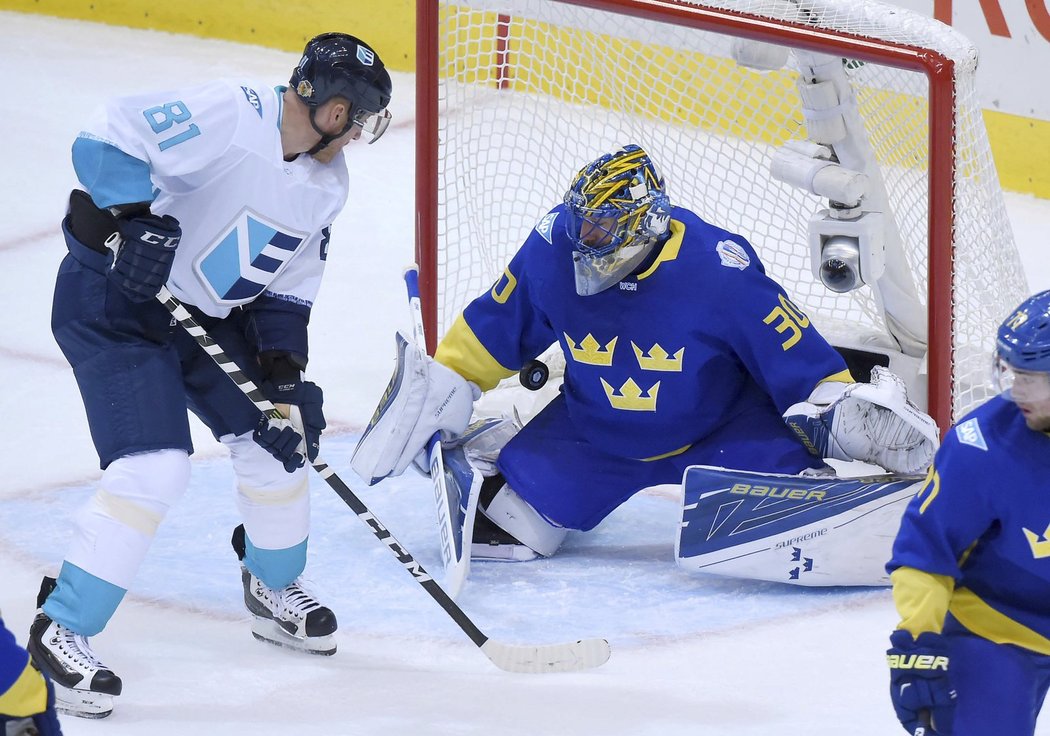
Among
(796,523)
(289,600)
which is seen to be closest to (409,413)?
(289,600)

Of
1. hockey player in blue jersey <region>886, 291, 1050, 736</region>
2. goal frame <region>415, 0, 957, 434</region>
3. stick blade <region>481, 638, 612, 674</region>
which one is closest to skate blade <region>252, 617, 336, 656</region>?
stick blade <region>481, 638, 612, 674</region>

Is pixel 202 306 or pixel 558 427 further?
pixel 558 427

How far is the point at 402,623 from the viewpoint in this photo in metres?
3.22

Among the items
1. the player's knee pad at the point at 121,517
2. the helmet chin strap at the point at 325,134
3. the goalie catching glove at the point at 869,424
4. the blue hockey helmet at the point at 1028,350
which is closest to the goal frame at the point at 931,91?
the goalie catching glove at the point at 869,424

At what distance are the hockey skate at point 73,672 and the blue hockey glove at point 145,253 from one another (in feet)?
1.90

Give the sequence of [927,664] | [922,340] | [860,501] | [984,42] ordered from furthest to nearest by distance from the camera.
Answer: [984,42] → [922,340] → [860,501] → [927,664]

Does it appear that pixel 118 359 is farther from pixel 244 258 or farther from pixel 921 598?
pixel 921 598

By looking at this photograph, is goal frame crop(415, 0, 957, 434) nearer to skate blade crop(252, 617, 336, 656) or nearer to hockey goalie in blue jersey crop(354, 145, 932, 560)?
hockey goalie in blue jersey crop(354, 145, 932, 560)

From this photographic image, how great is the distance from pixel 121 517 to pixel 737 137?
2.12m

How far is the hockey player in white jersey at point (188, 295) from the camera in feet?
9.02

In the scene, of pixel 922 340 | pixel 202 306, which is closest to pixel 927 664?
pixel 202 306

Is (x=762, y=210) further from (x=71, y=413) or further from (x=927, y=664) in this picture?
(x=927, y=664)

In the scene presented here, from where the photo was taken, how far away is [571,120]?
450 cm

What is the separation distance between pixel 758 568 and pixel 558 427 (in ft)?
1.78
